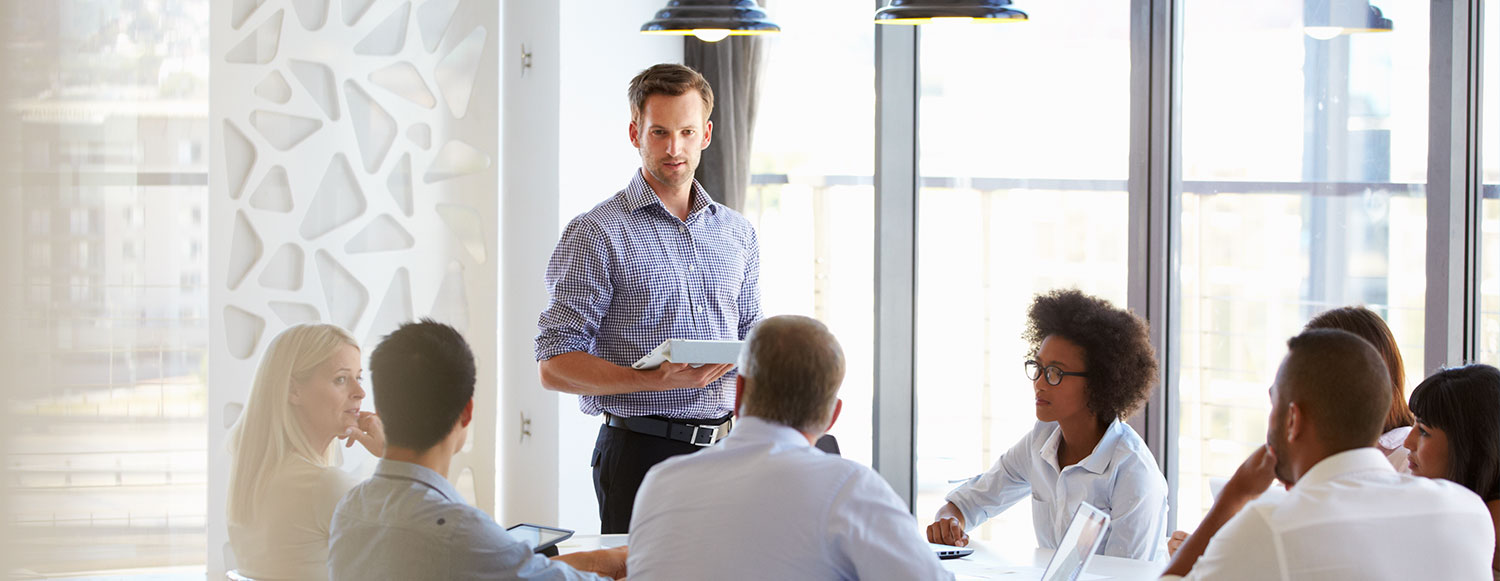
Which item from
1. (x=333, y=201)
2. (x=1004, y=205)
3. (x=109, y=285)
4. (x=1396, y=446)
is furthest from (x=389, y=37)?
(x=1004, y=205)

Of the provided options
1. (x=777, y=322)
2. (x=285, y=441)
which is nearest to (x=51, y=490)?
(x=285, y=441)

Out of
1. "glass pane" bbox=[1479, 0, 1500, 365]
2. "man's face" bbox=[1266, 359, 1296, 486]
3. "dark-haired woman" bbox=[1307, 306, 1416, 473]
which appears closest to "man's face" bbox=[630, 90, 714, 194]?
"dark-haired woman" bbox=[1307, 306, 1416, 473]

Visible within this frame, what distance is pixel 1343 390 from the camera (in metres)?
1.88

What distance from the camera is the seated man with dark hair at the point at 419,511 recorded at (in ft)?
7.00

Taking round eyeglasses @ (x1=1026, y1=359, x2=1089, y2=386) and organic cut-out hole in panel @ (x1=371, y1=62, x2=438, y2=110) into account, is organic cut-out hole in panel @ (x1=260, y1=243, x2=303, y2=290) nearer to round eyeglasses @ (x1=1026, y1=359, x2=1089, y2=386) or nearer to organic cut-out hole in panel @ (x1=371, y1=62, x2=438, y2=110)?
organic cut-out hole in panel @ (x1=371, y1=62, x2=438, y2=110)

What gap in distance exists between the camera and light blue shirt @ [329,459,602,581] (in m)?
2.13

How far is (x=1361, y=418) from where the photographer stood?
187 cm

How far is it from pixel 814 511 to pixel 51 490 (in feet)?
6.92

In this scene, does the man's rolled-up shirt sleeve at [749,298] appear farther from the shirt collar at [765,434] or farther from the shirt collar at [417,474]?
the shirt collar at [765,434]

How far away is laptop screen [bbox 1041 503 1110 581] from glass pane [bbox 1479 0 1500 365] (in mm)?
2050

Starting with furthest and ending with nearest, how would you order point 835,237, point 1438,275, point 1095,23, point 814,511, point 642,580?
point 835,237 → point 1095,23 → point 1438,275 → point 642,580 → point 814,511

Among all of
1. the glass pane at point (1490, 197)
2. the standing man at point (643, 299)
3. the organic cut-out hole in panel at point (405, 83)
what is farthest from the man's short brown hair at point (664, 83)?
the glass pane at point (1490, 197)

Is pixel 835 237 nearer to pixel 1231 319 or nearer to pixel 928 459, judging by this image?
pixel 928 459

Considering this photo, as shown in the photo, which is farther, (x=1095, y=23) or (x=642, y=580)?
(x=1095, y=23)
